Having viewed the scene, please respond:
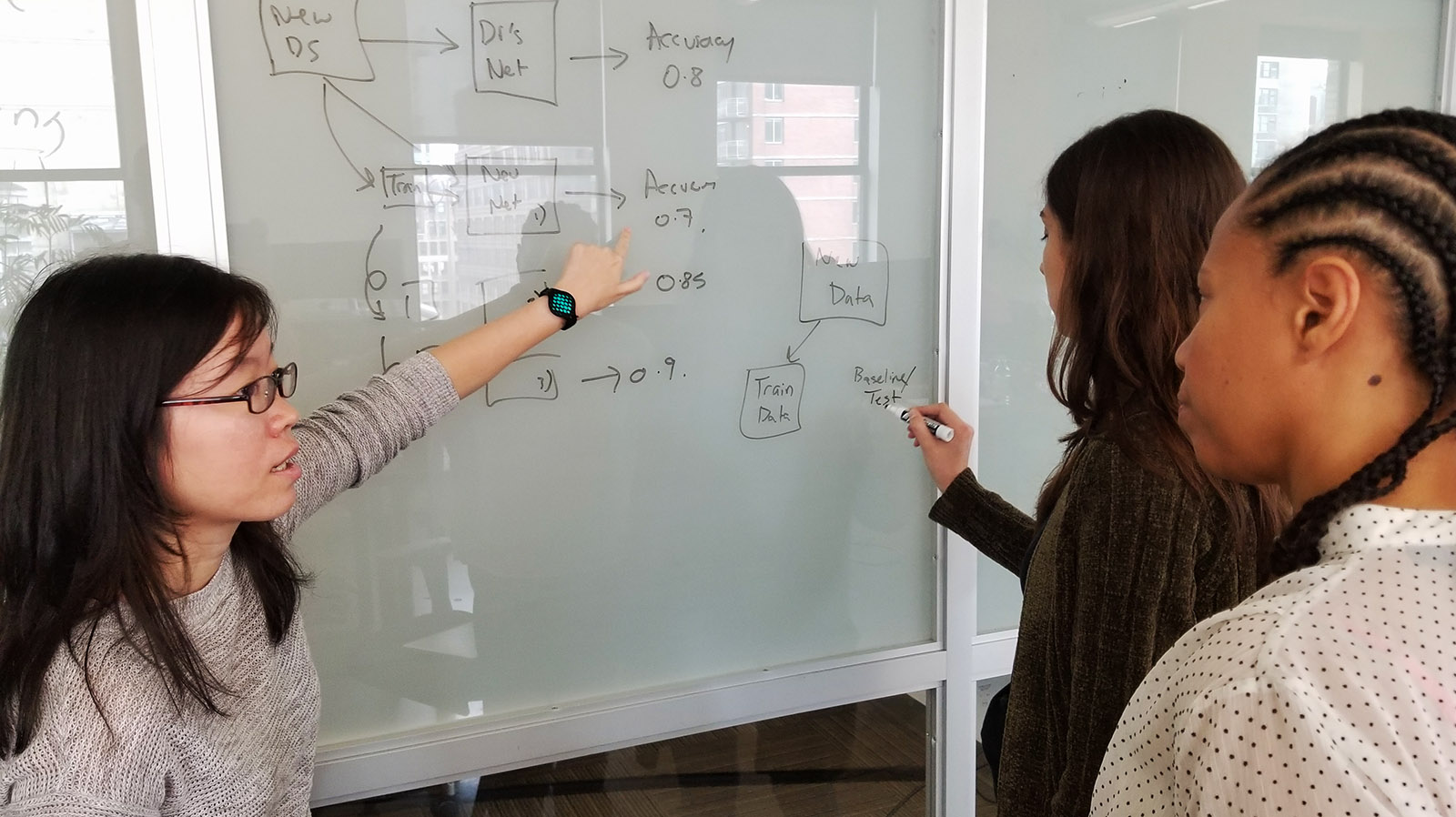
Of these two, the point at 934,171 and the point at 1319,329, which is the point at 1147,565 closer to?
the point at 1319,329

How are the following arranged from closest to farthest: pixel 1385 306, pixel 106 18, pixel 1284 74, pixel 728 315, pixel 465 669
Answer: pixel 1385 306 < pixel 106 18 < pixel 465 669 < pixel 728 315 < pixel 1284 74

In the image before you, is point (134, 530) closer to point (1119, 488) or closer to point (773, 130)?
point (1119, 488)

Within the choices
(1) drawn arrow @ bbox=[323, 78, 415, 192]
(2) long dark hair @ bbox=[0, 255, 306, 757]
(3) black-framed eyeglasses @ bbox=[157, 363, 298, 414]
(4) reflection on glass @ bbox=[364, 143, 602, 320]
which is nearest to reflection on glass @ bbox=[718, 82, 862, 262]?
(4) reflection on glass @ bbox=[364, 143, 602, 320]

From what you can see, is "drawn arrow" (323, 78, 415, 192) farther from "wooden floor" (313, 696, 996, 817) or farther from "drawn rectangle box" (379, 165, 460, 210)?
"wooden floor" (313, 696, 996, 817)

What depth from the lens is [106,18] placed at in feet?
4.33

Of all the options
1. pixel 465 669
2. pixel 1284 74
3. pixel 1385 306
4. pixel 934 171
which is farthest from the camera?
pixel 1284 74

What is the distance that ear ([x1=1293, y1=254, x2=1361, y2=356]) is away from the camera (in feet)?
2.11

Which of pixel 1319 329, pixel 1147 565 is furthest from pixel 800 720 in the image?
pixel 1319 329

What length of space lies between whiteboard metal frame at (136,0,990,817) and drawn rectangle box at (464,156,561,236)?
35cm

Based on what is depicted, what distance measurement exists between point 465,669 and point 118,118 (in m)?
0.94

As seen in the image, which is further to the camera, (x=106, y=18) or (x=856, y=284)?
(x=856, y=284)

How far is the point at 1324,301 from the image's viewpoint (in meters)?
0.66

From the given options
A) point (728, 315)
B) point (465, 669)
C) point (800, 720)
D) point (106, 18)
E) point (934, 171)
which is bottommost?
point (800, 720)

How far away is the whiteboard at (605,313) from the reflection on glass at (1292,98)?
928 mm
